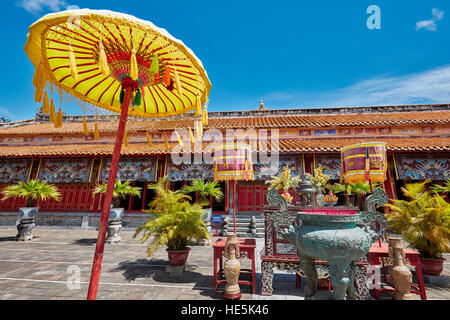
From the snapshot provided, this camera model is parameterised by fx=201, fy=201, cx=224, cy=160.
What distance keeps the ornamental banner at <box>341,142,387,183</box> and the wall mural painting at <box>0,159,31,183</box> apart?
16.6 meters

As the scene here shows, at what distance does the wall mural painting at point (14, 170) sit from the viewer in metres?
12.1

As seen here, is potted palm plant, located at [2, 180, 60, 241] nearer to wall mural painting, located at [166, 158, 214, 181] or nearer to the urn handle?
wall mural painting, located at [166, 158, 214, 181]

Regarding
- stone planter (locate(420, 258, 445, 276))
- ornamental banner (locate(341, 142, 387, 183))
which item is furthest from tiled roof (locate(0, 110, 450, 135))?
stone planter (locate(420, 258, 445, 276))

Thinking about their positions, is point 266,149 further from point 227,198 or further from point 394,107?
point 394,107

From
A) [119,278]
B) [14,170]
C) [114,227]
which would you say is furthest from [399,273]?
[14,170]

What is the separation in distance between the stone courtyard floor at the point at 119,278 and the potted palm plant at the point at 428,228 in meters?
0.37

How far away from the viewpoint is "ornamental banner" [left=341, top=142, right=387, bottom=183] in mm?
4305

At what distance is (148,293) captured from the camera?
357 cm

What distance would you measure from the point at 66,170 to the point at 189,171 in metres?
7.42

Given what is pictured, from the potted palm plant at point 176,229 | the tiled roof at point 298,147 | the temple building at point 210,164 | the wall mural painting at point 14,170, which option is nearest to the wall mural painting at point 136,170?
the temple building at point 210,164

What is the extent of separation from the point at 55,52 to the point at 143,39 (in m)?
1.19

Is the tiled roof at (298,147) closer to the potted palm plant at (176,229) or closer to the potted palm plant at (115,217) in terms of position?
the potted palm plant at (115,217)
